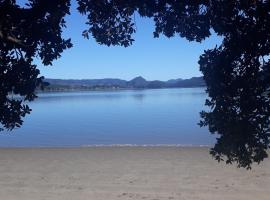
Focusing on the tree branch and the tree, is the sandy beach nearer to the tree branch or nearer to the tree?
the tree

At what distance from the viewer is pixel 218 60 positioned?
177 inches

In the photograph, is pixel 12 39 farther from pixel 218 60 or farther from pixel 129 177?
pixel 129 177

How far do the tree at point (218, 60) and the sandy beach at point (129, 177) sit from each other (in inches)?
232

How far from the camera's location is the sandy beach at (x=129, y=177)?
419 inches

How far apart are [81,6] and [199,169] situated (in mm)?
9431

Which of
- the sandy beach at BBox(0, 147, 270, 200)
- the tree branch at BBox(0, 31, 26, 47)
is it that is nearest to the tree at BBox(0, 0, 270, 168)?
the tree branch at BBox(0, 31, 26, 47)

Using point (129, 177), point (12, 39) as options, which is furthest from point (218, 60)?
point (129, 177)

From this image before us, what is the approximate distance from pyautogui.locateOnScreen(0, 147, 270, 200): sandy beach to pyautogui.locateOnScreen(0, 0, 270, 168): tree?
Answer: 589cm

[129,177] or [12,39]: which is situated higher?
[12,39]

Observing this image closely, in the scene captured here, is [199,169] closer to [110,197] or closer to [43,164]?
[110,197]

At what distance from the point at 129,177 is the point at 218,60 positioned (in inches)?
338

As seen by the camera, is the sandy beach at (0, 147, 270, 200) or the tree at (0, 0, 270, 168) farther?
the sandy beach at (0, 147, 270, 200)

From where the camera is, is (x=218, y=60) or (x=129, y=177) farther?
(x=129, y=177)

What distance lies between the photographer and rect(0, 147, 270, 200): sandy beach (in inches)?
419
